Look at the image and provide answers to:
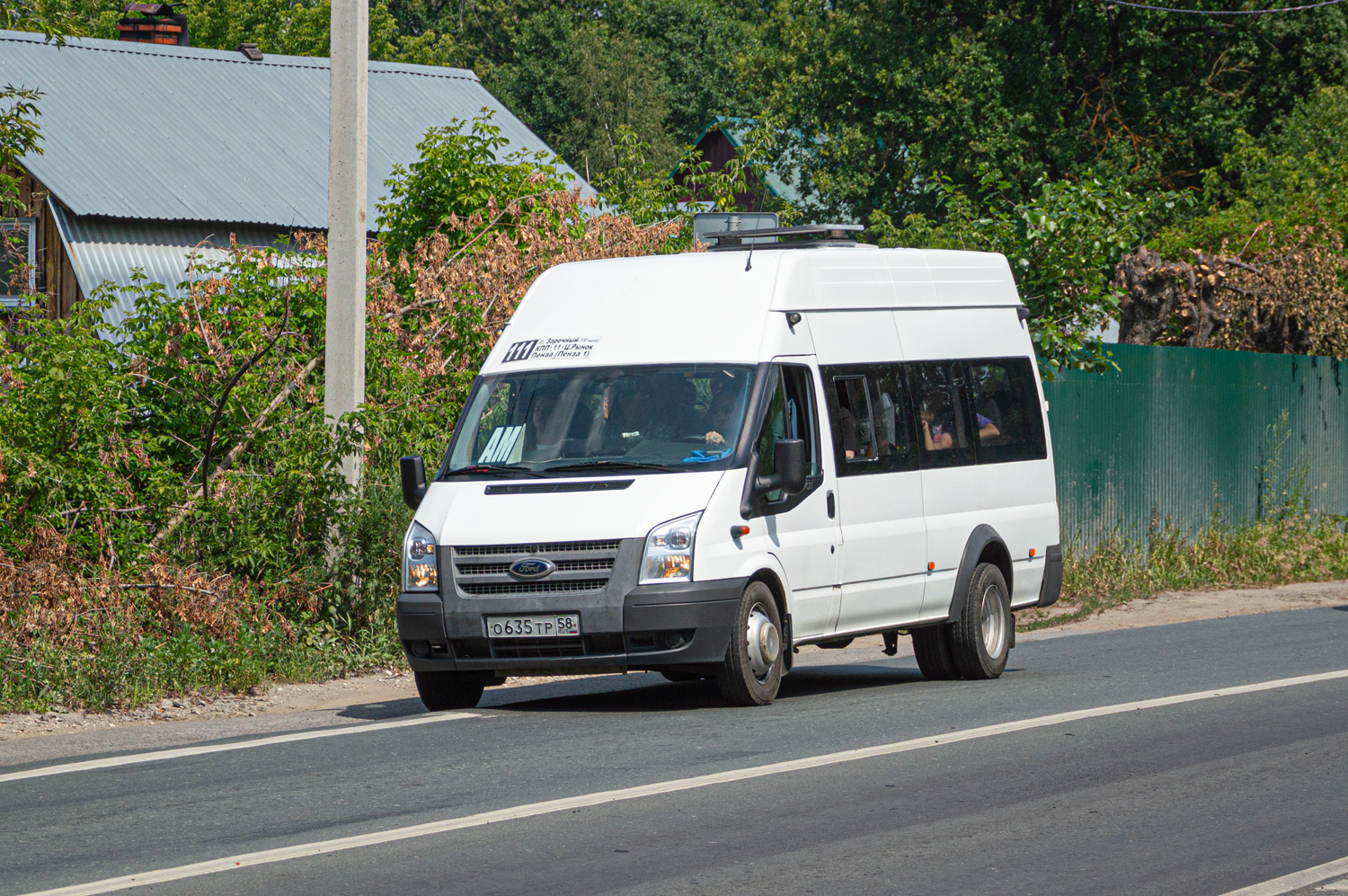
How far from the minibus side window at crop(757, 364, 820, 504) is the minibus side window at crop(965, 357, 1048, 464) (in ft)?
6.52

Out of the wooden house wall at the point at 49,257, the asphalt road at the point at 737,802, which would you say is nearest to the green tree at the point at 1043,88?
the wooden house wall at the point at 49,257

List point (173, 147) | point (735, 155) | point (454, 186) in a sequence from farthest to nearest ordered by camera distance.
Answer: point (735, 155), point (173, 147), point (454, 186)

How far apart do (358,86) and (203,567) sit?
11.9ft

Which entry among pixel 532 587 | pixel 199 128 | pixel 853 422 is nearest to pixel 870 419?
pixel 853 422

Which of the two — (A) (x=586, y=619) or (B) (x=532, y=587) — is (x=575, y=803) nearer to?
(A) (x=586, y=619)

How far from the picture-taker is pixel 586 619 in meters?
9.09

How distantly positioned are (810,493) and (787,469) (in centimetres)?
51

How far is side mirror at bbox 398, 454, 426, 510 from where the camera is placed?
10031 mm

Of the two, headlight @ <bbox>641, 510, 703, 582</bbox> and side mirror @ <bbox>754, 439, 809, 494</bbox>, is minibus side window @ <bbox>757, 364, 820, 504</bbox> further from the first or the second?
headlight @ <bbox>641, 510, 703, 582</bbox>

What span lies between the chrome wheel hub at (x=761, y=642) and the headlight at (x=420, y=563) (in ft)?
5.59

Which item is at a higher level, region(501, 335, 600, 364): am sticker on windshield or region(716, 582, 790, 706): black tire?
region(501, 335, 600, 364): am sticker on windshield

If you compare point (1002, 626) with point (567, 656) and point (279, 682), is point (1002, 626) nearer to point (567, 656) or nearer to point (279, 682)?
point (567, 656)

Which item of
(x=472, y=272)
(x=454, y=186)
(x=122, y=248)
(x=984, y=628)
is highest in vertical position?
(x=122, y=248)

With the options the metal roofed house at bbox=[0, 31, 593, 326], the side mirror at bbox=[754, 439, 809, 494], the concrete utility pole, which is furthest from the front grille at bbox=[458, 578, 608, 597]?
the metal roofed house at bbox=[0, 31, 593, 326]
